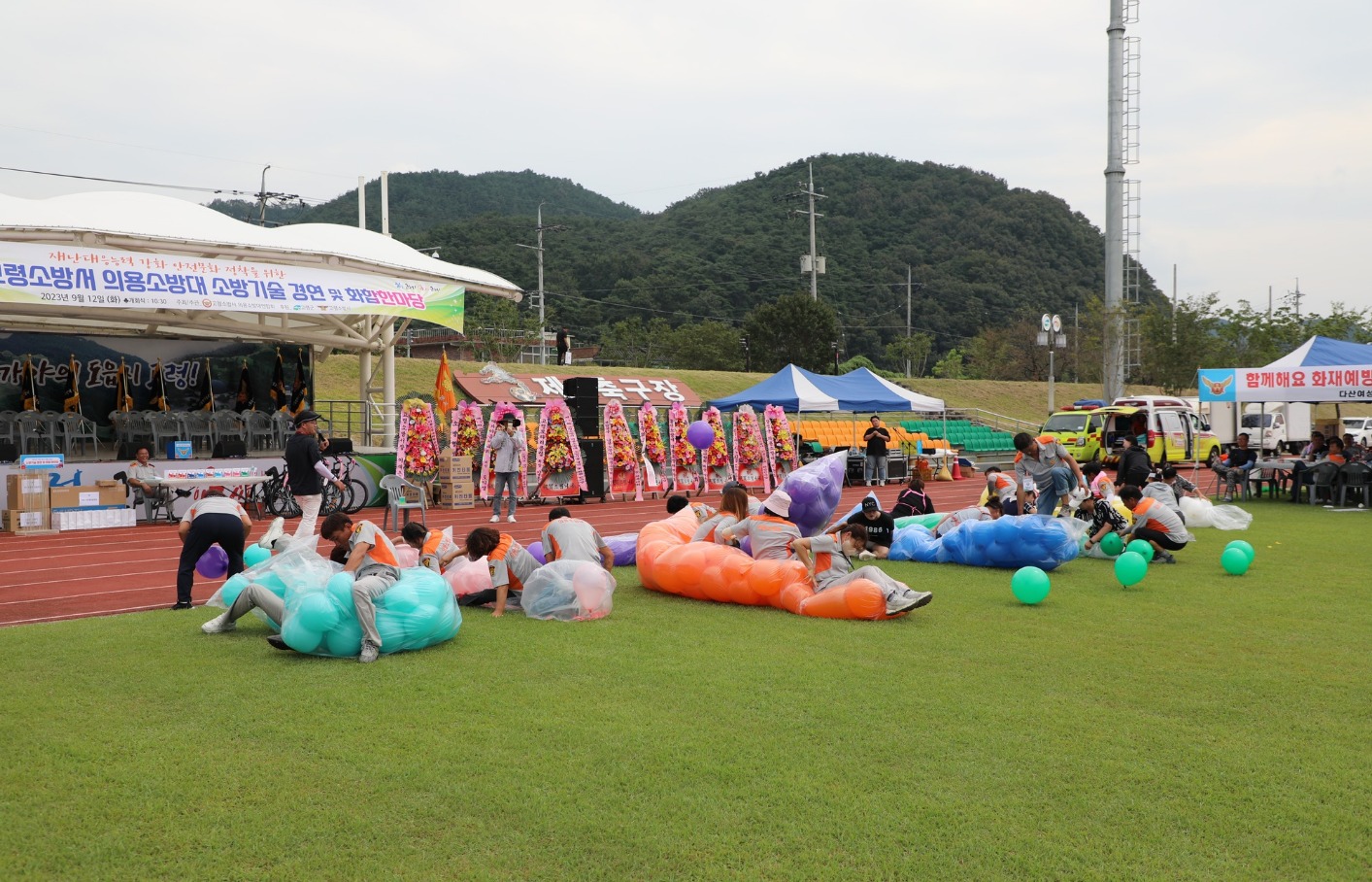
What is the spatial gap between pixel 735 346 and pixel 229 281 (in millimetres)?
36396

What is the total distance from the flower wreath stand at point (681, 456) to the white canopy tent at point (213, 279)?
4.32m

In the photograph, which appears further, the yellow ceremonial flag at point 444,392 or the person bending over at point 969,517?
the yellow ceremonial flag at point 444,392

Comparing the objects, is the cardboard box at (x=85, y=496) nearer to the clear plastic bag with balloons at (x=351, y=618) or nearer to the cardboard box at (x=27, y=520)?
the cardboard box at (x=27, y=520)

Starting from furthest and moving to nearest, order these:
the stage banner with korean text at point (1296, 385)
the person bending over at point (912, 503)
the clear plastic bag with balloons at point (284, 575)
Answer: the stage banner with korean text at point (1296, 385) < the person bending over at point (912, 503) < the clear plastic bag with balloons at point (284, 575)

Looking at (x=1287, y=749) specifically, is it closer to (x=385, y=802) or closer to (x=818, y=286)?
(x=385, y=802)

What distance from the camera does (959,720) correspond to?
537cm

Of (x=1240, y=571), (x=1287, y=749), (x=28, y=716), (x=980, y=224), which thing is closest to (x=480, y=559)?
(x=28, y=716)

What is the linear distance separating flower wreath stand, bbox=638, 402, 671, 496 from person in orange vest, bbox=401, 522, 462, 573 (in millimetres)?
11450

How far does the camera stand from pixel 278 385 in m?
23.2

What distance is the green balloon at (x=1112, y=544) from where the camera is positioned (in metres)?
11.5

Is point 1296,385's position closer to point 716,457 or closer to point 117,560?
point 716,457

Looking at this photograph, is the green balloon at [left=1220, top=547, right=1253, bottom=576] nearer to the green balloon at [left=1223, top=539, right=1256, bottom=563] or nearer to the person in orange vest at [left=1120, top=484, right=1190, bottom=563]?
the green balloon at [left=1223, top=539, right=1256, bottom=563]

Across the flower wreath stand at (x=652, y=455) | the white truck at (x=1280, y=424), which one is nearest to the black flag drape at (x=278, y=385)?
the flower wreath stand at (x=652, y=455)

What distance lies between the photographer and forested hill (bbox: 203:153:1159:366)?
6112 cm
